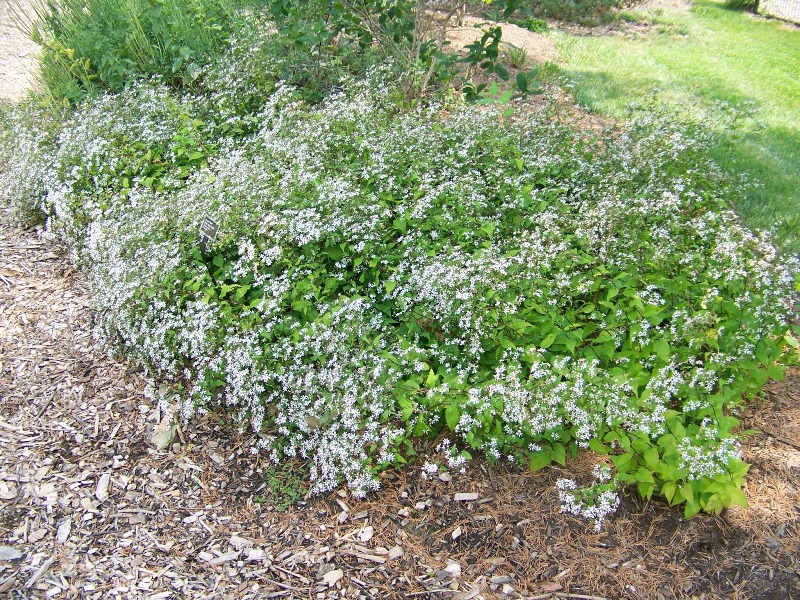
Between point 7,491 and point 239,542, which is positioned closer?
point 239,542

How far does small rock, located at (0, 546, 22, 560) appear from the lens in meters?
2.82

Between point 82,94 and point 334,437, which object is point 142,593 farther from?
point 82,94

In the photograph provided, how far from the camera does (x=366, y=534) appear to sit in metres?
2.89

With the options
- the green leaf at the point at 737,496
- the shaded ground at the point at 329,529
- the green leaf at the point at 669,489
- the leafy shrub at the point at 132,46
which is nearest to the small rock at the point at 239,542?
the shaded ground at the point at 329,529

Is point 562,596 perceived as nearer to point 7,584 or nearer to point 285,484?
point 285,484

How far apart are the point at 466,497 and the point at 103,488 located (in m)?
1.83

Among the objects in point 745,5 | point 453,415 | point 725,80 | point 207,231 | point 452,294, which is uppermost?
point 207,231

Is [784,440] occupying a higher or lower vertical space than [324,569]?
lower

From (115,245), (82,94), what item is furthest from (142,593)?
(82,94)

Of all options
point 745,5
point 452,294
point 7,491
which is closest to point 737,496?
point 452,294

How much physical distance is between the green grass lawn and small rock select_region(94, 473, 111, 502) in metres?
4.31

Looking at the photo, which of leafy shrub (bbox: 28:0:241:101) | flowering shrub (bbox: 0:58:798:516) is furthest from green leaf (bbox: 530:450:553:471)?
leafy shrub (bbox: 28:0:241:101)

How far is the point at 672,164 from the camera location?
430 centimetres

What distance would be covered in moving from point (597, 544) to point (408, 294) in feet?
4.99
